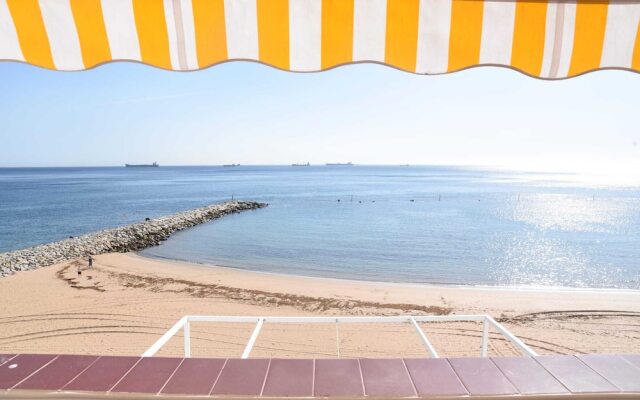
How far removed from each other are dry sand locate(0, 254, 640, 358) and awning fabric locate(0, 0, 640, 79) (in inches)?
146

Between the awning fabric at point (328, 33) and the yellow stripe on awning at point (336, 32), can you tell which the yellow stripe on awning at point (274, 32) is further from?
the yellow stripe on awning at point (336, 32)

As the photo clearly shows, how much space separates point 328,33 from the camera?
193 cm

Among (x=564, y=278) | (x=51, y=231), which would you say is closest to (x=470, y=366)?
(x=564, y=278)

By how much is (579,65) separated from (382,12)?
1.18 m

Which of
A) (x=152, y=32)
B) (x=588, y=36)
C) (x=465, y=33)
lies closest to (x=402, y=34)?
(x=465, y=33)

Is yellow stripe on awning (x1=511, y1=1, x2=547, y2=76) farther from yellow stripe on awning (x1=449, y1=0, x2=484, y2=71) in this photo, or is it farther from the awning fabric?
yellow stripe on awning (x1=449, y1=0, x2=484, y2=71)

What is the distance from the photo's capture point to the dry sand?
25.1ft

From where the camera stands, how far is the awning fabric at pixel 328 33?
187cm

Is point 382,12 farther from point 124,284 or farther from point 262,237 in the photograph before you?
point 262,237

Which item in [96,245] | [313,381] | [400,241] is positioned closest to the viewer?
[313,381]

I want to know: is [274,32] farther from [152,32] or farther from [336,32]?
[152,32]

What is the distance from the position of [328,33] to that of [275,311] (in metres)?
9.61

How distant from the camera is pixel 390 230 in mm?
27859

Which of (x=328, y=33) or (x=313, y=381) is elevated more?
(x=328, y=33)
